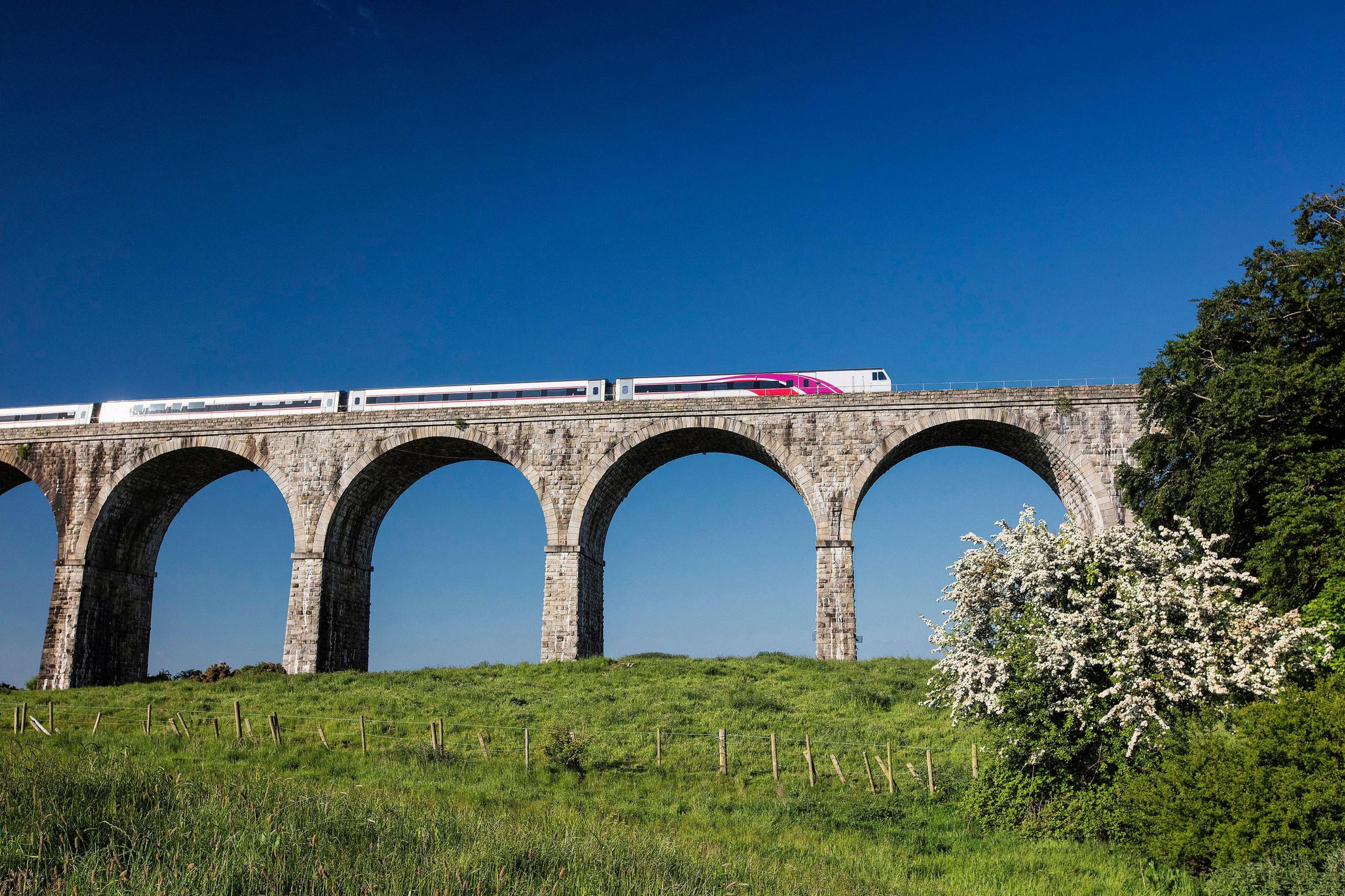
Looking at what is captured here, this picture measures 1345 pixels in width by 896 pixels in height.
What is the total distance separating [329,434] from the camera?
33.6 m

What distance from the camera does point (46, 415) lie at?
39219mm

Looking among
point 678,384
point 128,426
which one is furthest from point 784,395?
point 128,426

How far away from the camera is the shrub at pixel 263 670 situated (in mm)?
31688

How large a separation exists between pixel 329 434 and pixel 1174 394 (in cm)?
2702

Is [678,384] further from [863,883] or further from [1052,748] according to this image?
[863,883]

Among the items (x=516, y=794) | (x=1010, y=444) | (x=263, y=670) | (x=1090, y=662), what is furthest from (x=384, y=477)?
(x=1090, y=662)

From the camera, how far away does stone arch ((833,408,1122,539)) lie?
98.1 feet

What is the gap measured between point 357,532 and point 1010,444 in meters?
23.8

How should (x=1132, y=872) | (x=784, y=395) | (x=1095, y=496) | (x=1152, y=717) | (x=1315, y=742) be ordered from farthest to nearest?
1. (x=784, y=395)
2. (x=1095, y=496)
3. (x=1152, y=717)
4. (x=1132, y=872)
5. (x=1315, y=742)

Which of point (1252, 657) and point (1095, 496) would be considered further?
point (1095, 496)

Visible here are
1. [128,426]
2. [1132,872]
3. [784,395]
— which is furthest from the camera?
[128,426]

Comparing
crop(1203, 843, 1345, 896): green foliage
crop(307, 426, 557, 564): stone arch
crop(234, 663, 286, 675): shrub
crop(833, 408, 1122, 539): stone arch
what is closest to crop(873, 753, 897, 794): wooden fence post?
crop(1203, 843, 1345, 896): green foliage

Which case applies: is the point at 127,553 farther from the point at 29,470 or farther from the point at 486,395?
the point at 486,395

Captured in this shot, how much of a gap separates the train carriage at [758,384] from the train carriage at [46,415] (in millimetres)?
22460
